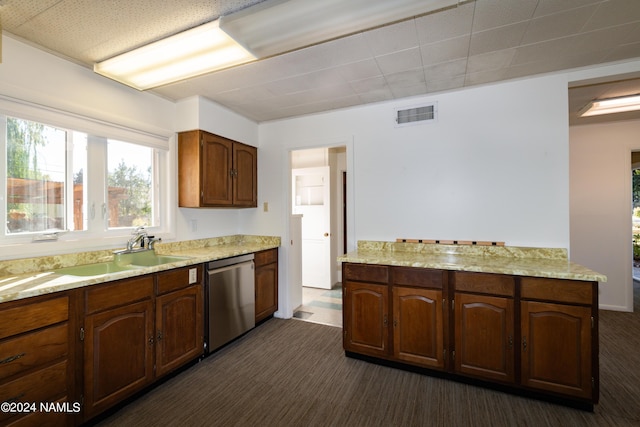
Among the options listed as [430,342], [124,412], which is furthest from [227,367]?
[430,342]

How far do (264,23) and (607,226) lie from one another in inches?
189

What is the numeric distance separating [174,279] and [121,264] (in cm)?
53

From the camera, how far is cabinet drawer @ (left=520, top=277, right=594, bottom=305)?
1.89 m

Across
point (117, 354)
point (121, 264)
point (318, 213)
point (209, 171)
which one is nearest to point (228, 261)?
point (121, 264)

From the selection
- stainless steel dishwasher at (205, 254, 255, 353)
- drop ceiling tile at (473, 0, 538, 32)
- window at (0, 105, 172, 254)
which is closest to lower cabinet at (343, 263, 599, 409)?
stainless steel dishwasher at (205, 254, 255, 353)

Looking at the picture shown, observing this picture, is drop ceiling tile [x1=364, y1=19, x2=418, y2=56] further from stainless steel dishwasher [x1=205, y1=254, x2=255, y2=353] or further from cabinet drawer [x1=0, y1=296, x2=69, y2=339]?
cabinet drawer [x1=0, y1=296, x2=69, y2=339]

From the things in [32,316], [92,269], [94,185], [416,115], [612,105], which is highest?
[612,105]

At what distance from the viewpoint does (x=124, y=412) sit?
193 cm

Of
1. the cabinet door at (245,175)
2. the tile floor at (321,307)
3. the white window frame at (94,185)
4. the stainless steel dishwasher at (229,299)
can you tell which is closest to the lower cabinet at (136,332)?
the stainless steel dishwasher at (229,299)

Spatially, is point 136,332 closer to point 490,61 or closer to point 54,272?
point 54,272

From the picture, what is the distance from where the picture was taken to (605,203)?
12.4 feet

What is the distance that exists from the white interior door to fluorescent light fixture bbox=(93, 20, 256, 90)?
2.84 metres

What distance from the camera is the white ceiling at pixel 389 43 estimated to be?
1.68m

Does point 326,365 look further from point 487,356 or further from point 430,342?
point 487,356
